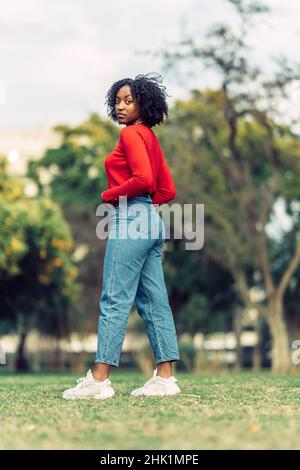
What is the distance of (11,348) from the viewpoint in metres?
75.3

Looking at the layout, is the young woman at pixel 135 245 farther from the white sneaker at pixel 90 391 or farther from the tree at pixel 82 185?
the tree at pixel 82 185

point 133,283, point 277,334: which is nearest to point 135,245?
point 133,283

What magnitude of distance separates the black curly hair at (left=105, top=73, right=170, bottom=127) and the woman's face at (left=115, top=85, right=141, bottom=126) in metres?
0.03

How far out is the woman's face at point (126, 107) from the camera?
272 inches

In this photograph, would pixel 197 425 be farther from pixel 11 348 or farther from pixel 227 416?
pixel 11 348

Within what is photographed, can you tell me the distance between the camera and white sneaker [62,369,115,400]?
6367 mm

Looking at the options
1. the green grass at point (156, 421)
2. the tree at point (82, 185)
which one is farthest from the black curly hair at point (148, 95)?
the tree at point (82, 185)

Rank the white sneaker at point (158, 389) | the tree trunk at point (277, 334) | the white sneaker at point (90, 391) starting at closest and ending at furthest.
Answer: the white sneaker at point (90, 391) → the white sneaker at point (158, 389) → the tree trunk at point (277, 334)

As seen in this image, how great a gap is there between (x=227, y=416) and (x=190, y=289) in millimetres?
31775

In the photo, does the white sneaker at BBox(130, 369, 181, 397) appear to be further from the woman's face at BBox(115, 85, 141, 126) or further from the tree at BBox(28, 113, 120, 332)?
the tree at BBox(28, 113, 120, 332)

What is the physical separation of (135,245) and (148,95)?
1.10 m

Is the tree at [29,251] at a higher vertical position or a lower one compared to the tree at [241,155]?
lower

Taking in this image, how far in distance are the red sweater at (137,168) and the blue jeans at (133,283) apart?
0.50 feet

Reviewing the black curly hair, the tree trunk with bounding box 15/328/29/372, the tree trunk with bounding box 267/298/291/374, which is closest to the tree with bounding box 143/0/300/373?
the tree trunk with bounding box 267/298/291/374
